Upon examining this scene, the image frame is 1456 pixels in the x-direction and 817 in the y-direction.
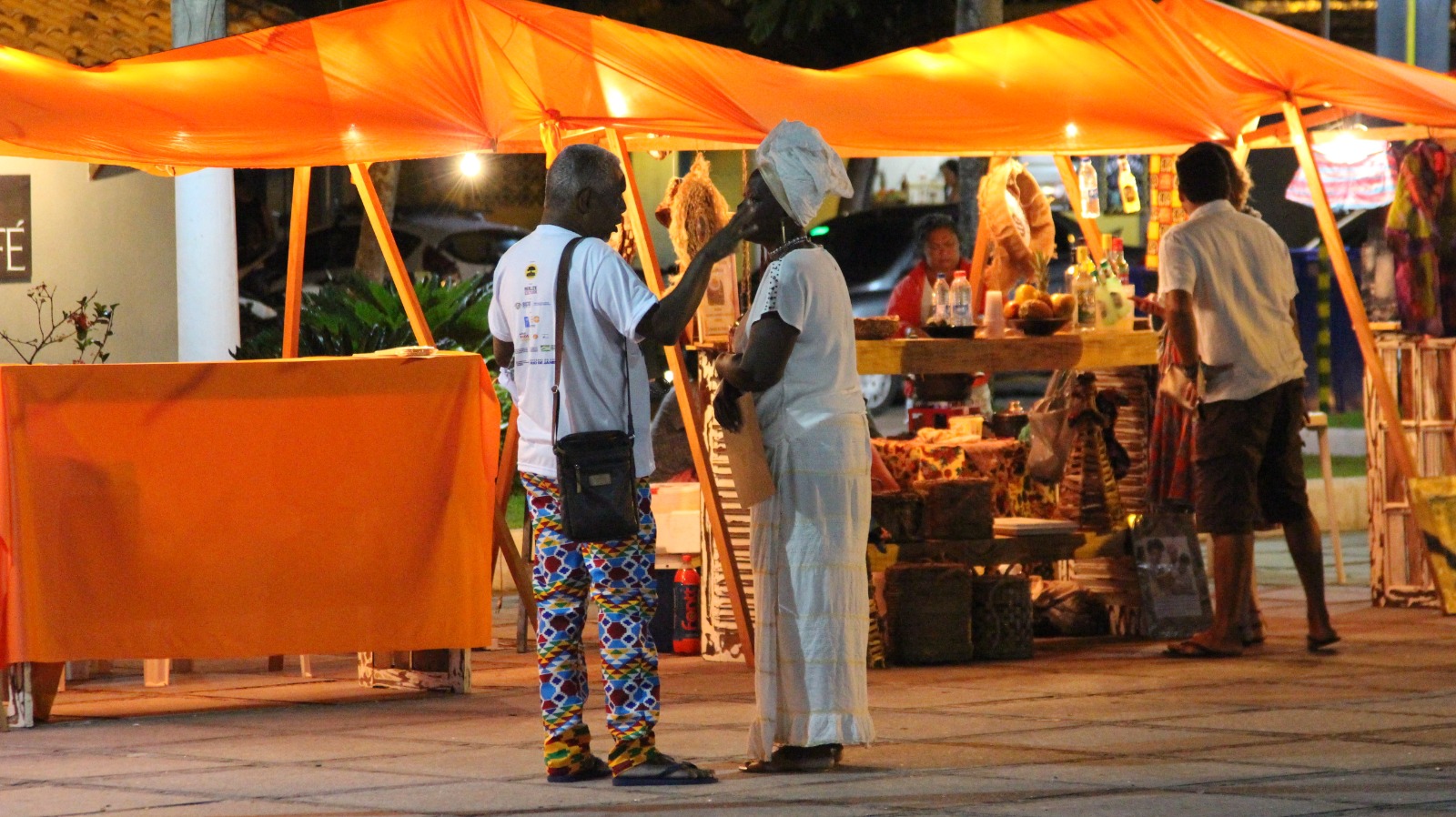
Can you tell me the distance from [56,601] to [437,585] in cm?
139

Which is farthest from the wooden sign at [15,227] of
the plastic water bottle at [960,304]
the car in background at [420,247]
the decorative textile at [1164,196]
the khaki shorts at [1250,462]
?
the khaki shorts at [1250,462]

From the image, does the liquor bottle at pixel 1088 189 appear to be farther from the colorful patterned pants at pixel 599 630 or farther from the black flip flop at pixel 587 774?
the black flip flop at pixel 587 774

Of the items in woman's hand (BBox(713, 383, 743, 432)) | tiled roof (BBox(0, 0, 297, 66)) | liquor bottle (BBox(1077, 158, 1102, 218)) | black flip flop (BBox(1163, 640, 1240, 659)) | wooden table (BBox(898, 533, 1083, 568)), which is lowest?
black flip flop (BBox(1163, 640, 1240, 659))

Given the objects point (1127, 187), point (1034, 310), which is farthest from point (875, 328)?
point (1127, 187)

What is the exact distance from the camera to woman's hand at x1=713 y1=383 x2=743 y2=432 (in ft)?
20.5

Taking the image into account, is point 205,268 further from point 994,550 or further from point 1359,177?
point 1359,177

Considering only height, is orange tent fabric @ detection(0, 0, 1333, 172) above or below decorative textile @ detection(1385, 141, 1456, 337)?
above

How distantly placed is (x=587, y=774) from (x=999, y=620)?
3390mm

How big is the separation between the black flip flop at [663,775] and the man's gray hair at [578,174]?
5.43 ft

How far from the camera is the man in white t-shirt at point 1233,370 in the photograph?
8797 millimetres

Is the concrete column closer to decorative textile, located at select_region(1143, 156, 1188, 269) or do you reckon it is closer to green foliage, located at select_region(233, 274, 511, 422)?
green foliage, located at select_region(233, 274, 511, 422)

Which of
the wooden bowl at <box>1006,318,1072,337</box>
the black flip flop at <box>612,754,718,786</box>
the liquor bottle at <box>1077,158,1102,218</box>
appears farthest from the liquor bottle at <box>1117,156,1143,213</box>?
the black flip flop at <box>612,754,718,786</box>

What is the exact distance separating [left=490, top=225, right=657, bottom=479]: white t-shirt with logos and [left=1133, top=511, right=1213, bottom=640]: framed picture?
4.07 metres

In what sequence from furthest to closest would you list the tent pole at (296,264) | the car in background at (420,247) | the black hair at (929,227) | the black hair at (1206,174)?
1. the car in background at (420,247)
2. the black hair at (929,227)
3. the tent pole at (296,264)
4. the black hair at (1206,174)
